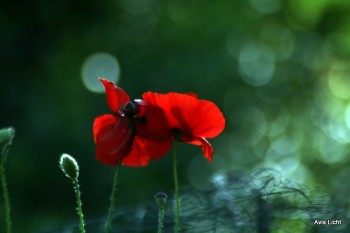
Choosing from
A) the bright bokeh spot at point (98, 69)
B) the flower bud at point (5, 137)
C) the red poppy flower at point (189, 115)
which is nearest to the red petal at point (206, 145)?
the red poppy flower at point (189, 115)

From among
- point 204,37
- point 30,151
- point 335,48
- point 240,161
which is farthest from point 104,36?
point 335,48

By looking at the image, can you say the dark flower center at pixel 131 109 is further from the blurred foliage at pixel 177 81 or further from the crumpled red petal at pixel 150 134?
the blurred foliage at pixel 177 81

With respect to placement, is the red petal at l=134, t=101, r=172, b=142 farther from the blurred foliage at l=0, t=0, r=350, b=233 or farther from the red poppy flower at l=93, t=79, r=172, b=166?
the blurred foliage at l=0, t=0, r=350, b=233

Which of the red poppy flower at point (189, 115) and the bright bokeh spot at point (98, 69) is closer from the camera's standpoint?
the red poppy flower at point (189, 115)

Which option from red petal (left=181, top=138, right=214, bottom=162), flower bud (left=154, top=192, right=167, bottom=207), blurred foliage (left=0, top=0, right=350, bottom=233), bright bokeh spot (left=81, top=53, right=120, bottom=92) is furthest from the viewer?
bright bokeh spot (left=81, top=53, right=120, bottom=92)

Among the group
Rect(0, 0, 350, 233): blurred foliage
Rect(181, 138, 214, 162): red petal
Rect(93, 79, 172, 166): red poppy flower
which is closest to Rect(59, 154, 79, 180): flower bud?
Rect(93, 79, 172, 166): red poppy flower

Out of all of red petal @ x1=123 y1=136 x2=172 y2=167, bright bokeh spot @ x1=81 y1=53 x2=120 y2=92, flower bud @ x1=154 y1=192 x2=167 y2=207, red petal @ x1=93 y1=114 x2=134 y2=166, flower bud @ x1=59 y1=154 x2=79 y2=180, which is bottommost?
flower bud @ x1=154 y1=192 x2=167 y2=207
